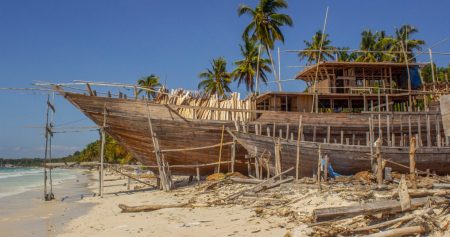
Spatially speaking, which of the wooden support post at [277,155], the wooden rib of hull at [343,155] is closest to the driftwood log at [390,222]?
the wooden support post at [277,155]

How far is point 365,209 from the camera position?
7.65 m

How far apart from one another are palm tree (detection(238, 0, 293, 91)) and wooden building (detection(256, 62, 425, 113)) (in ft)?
20.2

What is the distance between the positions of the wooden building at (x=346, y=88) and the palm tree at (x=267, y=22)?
20.2ft

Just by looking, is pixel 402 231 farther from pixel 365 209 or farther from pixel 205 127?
pixel 205 127

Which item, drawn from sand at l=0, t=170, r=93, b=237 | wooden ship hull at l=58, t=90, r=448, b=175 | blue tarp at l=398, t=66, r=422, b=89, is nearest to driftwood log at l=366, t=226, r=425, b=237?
sand at l=0, t=170, r=93, b=237

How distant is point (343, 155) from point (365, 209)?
11.1 meters

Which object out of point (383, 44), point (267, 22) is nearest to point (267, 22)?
point (267, 22)

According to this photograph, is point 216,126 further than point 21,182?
No

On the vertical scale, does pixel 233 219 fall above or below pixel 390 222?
below

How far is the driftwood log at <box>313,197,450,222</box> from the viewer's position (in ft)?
25.1

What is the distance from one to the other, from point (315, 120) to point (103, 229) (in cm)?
1310

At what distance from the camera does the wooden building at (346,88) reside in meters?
23.2

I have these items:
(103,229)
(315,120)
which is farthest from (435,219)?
(315,120)

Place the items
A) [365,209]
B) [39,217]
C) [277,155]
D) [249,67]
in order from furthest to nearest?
[249,67] → [277,155] → [39,217] → [365,209]
